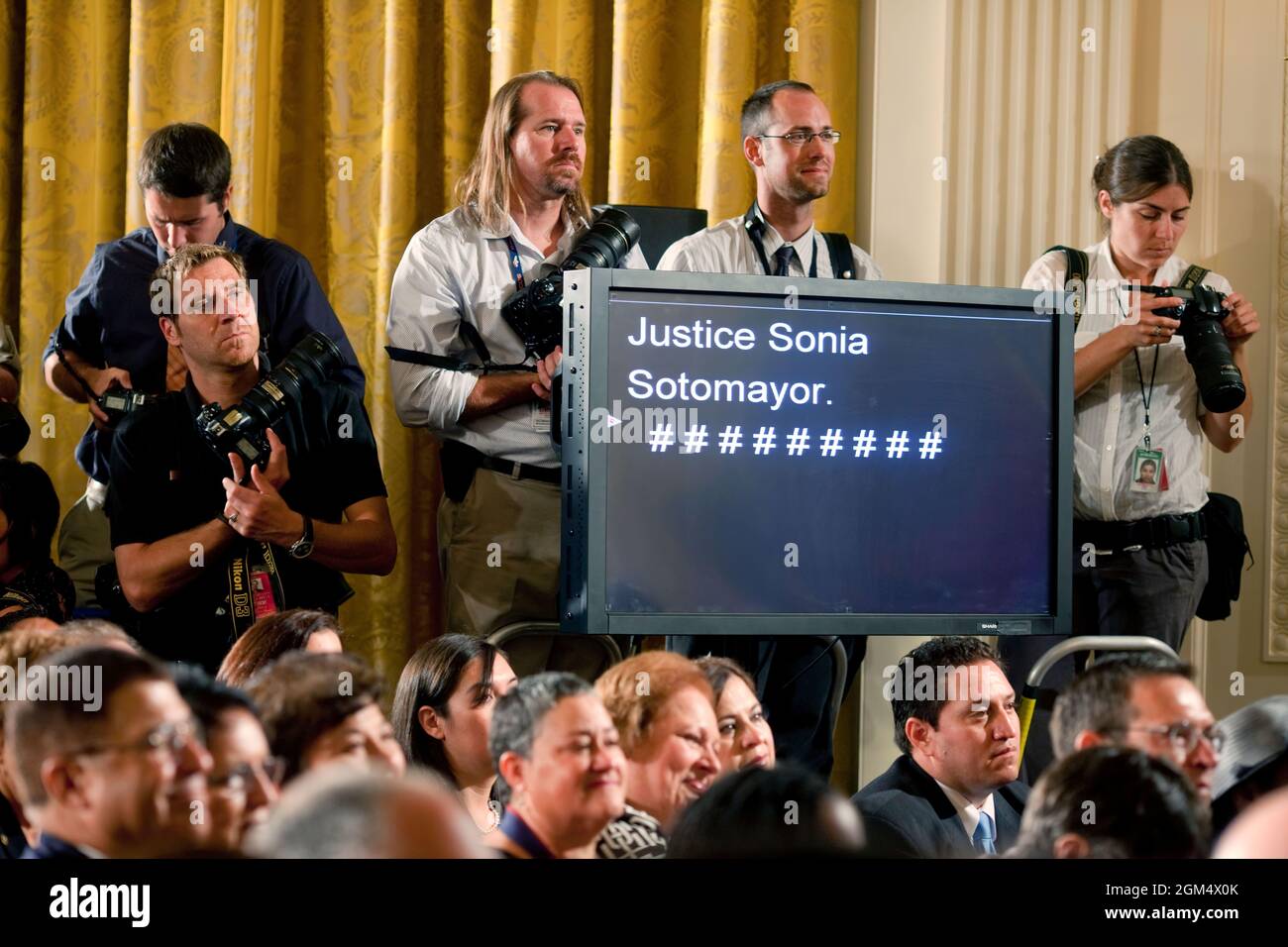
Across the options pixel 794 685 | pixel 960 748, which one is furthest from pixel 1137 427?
pixel 960 748

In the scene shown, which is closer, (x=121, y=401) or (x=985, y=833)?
(x=985, y=833)

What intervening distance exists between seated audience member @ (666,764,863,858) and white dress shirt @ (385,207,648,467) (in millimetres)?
1918

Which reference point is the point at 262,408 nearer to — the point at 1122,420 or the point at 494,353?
the point at 494,353

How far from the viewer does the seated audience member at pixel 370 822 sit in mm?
1274

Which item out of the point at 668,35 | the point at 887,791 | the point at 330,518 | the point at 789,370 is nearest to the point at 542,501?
the point at 330,518

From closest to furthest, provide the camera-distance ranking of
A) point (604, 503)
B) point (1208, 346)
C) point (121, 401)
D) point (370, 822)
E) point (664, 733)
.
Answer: point (370, 822) → point (664, 733) → point (604, 503) → point (121, 401) → point (1208, 346)

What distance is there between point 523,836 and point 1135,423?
221cm

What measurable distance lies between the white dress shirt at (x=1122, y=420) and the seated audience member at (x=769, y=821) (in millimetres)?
2090

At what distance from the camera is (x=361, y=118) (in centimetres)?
423

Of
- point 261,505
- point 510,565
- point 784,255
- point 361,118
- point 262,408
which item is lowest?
point 510,565

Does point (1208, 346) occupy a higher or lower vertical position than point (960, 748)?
higher

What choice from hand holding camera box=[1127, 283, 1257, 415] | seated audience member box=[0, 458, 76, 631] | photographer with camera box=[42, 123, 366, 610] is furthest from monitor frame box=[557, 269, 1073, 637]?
seated audience member box=[0, 458, 76, 631]

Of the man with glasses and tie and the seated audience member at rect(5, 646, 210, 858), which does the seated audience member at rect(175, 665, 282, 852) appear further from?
the man with glasses and tie
